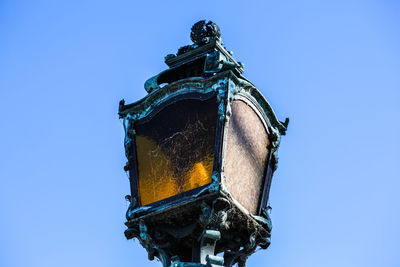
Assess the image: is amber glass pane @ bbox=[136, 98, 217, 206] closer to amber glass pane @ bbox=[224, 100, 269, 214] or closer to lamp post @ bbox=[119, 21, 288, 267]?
lamp post @ bbox=[119, 21, 288, 267]

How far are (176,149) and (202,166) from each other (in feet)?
1.93

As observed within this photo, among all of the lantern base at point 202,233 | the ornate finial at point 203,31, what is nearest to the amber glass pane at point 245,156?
the lantern base at point 202,233

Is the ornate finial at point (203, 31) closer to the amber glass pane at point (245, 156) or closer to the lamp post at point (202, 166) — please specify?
the lamp post at point (202, 166)

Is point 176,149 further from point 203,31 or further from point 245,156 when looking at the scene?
point 203,31

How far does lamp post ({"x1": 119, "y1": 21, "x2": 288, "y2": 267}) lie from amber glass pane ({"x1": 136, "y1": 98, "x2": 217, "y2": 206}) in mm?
14

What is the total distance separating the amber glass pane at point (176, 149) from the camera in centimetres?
936

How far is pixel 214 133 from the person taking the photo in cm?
938

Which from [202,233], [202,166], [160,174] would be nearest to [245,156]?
[202,166]

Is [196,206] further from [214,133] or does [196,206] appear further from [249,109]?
[249,109]

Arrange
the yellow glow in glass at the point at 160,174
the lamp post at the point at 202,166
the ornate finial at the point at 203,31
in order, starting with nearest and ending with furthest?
the lamp post at the point at 202,166, the yellow glow in glass at the point at 160,174, the ornate finial at the point at 203,31

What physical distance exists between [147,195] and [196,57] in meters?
2.30

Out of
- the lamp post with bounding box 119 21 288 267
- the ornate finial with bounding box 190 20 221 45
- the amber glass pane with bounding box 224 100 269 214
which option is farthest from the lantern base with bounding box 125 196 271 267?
the ornate finial with bounding box 190 20 221 45

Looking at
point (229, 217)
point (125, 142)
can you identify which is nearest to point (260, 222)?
point (229, 217)

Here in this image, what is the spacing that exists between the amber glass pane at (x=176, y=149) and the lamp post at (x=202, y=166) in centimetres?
1
